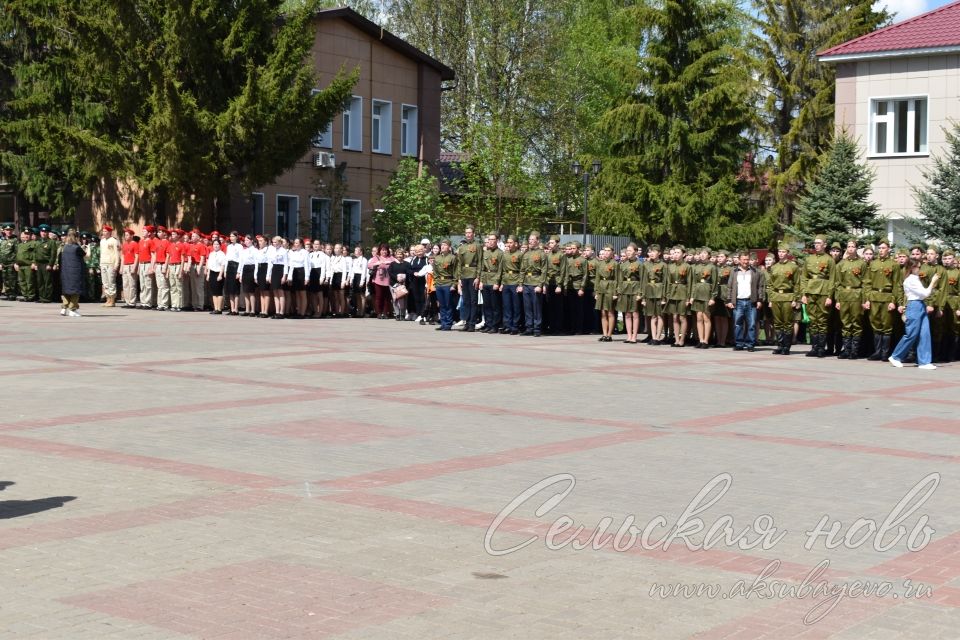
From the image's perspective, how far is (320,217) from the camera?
43.0m

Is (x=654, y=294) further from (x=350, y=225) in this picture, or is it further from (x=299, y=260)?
(x=350, y=225)

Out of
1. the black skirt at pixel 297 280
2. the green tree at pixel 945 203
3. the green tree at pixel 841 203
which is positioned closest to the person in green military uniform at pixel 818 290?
the green tree at pixel 945 203

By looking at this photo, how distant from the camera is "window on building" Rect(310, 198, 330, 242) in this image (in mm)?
42219

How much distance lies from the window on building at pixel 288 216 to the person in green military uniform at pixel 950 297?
24.6m

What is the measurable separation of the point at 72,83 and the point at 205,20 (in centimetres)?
482

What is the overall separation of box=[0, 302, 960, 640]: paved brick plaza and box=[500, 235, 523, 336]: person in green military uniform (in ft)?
26.9

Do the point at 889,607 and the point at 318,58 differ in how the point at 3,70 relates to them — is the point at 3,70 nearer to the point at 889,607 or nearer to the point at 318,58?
the point at 318,58

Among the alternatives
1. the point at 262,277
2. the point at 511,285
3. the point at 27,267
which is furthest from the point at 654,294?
the point at 27,267

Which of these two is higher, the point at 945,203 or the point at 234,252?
the point at 945,203

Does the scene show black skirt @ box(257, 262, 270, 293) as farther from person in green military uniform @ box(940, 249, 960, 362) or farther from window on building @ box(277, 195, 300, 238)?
person in green military uniform @ box(940, 249, 960, 362)

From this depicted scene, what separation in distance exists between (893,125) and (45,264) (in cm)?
2232

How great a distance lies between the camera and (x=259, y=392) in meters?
14.7

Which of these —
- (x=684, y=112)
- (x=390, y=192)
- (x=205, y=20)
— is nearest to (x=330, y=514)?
(x=205, y=20)

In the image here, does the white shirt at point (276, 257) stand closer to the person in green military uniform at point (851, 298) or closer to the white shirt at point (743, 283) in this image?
the white shirt at point (743, 283)
